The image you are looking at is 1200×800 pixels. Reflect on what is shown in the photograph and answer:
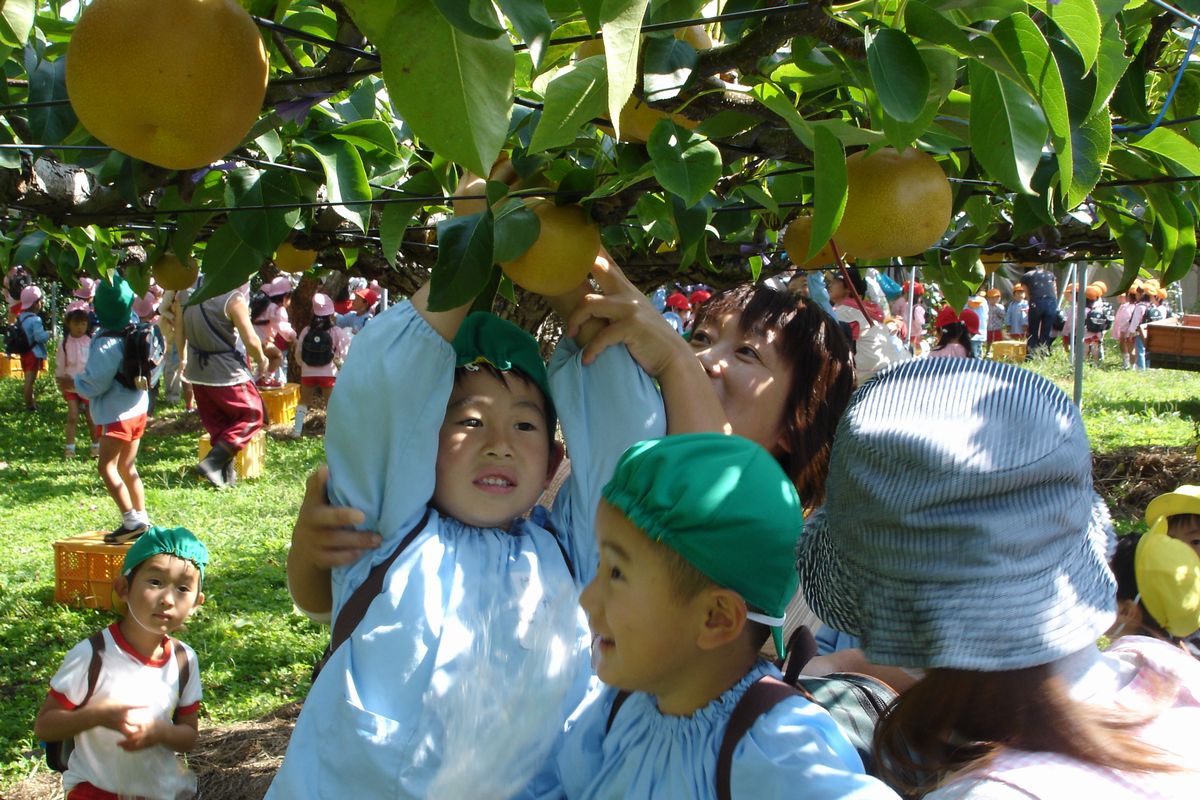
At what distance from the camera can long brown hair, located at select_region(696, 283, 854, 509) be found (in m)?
1.79

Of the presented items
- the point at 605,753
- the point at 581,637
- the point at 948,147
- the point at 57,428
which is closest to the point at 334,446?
the point at 581,637

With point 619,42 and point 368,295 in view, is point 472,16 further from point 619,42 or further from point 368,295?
point 368,295

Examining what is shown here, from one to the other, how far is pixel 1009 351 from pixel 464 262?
14.9 metres

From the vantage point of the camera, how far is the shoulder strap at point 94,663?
258 centimetres

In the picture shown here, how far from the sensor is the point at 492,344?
A: 142 centimetres

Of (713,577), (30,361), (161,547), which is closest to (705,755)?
(713,577)

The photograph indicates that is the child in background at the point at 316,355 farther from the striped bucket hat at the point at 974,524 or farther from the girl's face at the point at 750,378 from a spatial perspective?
the striped bucket hat at the point at 974,524

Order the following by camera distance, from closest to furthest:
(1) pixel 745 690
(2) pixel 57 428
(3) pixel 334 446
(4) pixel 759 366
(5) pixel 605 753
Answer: (1) pixel 745 690, (5) pixel 605 753, (3) pixel 334 446, (4) pixel 759 366, (2) pixel 57 428

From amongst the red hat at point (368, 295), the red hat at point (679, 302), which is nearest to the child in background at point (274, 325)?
the red hat at point (368, 295)

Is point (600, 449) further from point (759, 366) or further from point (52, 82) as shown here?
point (52, 82)

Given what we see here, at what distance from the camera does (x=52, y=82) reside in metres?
1.46

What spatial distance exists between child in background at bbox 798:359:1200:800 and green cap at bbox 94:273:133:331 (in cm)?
520

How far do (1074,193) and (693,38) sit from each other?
0.43 metres

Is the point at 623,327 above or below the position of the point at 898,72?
below
